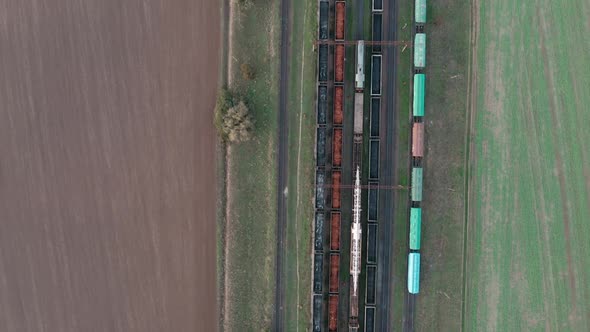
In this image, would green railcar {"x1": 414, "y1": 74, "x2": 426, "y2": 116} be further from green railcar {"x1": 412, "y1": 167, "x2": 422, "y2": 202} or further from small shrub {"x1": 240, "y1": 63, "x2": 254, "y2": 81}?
small shrub {"x1": 240, "y1": 63, "x2": 254, "y2": 81}

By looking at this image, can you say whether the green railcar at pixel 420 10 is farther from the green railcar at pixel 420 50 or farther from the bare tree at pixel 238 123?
the bare tree at pixel 238 123

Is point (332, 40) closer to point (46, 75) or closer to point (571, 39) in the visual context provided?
point (571, 39)

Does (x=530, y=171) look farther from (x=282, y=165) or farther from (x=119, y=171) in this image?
(x=119, y=171)

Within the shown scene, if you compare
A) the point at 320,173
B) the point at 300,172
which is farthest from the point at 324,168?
the point at 300,172

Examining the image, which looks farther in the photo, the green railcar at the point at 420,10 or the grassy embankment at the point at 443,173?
the grassy embankment at the point at 443,173

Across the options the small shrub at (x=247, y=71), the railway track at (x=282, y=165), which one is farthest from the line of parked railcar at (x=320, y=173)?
the small shrub at (x=247, y=71)

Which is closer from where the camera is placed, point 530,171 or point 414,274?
point 414,274

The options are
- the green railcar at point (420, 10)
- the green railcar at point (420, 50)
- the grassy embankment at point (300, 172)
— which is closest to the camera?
the green railcar at point (420, 10)

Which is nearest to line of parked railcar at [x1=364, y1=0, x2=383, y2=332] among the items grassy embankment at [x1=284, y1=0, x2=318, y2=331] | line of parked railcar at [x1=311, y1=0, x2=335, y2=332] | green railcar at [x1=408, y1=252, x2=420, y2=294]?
green railcar at [x1=408, y1=252, x2=420, y2=294]
